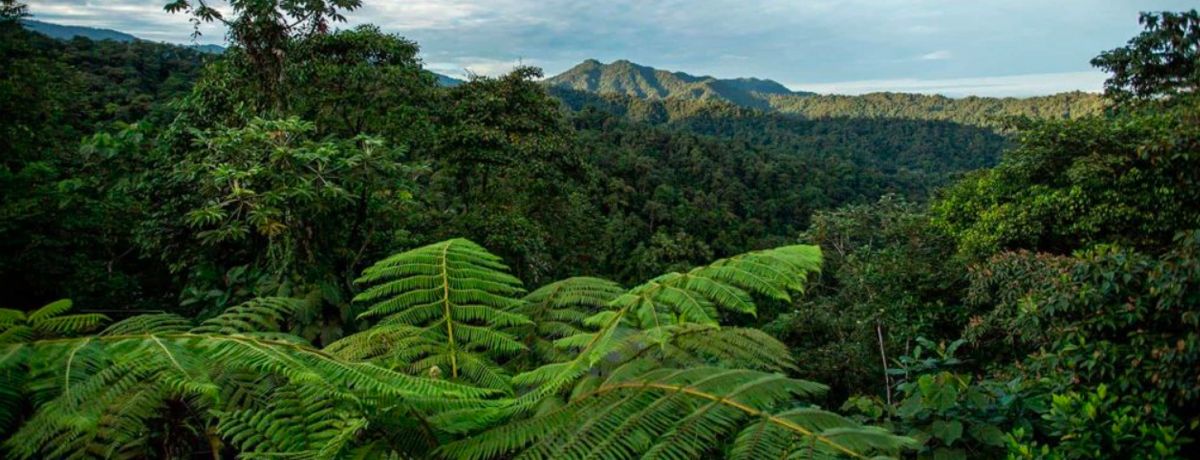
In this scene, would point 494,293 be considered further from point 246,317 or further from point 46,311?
point 46,311

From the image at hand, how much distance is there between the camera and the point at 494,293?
2650mm

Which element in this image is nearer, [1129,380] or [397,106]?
[1129,380]

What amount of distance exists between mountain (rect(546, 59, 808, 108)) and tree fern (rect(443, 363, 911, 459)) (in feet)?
458

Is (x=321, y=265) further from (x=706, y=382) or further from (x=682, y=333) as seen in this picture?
(x=706, y=382)

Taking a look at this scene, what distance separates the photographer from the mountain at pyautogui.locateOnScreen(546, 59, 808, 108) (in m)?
141

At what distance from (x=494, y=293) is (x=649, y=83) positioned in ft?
487

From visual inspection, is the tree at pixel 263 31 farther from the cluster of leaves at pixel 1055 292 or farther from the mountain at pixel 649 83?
the mountain at pixel 649 83

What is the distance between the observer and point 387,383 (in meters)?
1.33

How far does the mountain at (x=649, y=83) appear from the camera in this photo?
141 meters

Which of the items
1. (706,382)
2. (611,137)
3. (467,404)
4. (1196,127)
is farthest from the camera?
(611,137)

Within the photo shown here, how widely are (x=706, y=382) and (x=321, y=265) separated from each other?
329 cm

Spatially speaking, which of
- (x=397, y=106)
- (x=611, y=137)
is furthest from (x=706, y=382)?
(x=611, y=137)

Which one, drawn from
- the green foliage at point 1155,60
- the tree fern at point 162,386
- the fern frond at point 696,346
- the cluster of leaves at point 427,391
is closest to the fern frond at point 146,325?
the cluster of leaves at point 427,391

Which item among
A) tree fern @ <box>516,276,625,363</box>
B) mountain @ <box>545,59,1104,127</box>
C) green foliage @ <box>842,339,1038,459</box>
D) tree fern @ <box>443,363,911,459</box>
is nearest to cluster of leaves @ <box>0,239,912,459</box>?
tree fern @ <box>443,363,911,459</box>
